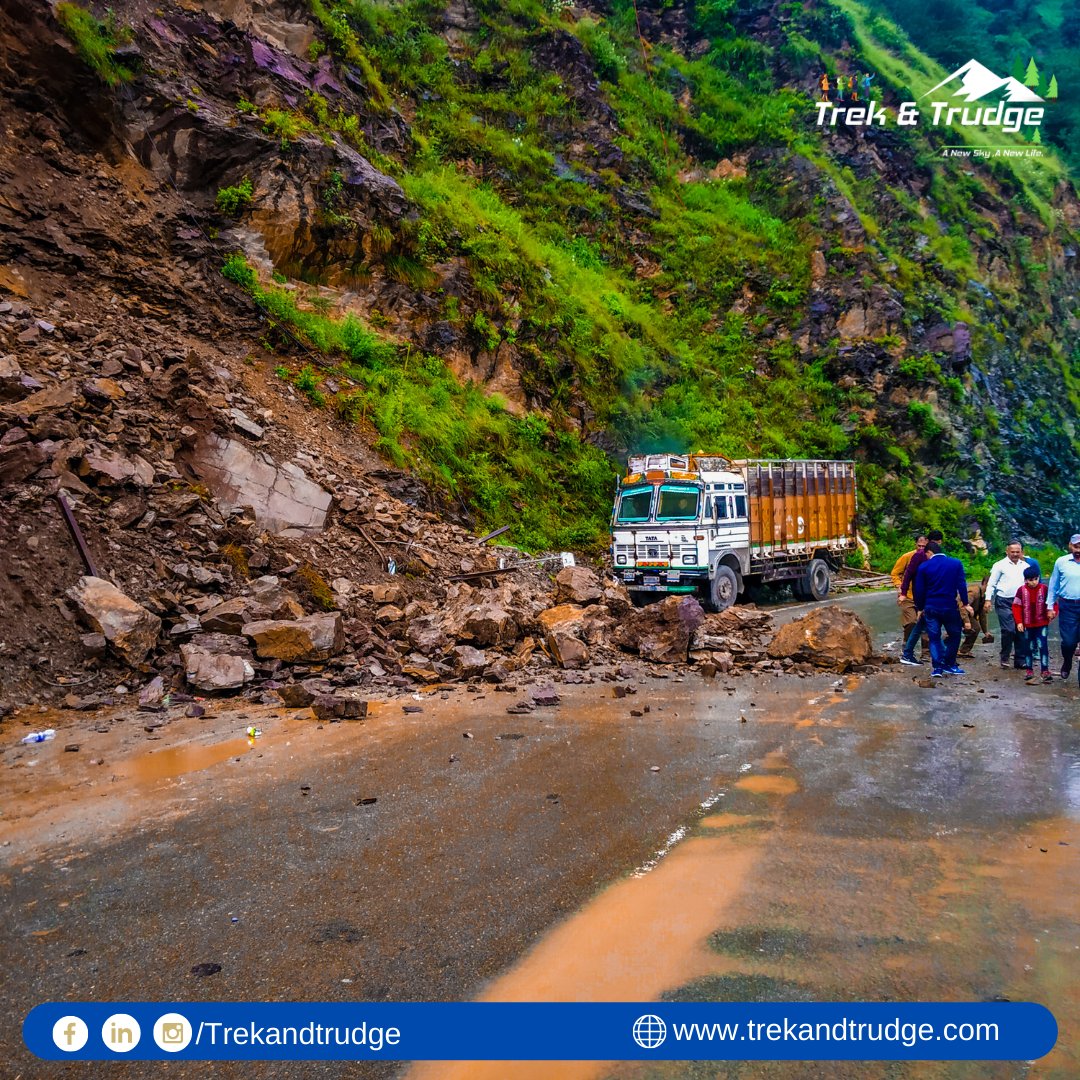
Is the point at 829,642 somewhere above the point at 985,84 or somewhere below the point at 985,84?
below

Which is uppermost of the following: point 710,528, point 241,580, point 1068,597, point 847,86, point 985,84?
point 985,84

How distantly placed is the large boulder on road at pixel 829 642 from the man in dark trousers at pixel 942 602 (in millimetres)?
809

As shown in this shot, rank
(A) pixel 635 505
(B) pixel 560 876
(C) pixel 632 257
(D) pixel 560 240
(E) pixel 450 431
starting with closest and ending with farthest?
(B) pixel 560 876
(A) pixel 635 505
(E) pixel 450 431
(D) pixel 560 240
(C) pixel 632 257

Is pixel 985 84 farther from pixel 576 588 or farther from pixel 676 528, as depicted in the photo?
pixel 576 588

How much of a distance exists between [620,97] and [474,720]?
31594 mm

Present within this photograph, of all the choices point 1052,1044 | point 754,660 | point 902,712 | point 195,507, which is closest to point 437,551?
point 195,507

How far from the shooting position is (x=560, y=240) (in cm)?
2486

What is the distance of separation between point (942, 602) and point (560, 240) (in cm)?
2010

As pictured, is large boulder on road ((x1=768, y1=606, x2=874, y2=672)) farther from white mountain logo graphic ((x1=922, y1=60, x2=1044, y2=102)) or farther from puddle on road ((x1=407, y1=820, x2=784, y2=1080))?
white mountain logo graphic ((x1=922, y1=60, x2=1044, y2=102))

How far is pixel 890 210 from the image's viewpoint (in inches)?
1192

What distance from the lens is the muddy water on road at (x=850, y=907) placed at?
2.72m

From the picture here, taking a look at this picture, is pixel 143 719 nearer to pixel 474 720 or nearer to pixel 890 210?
pixel 474 720

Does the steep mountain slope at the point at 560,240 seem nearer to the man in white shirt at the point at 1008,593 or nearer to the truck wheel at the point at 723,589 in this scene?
the truck wheel at the point at 723,589

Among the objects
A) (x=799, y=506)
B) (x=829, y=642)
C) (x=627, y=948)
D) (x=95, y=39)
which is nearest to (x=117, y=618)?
(x=627, y=948)
